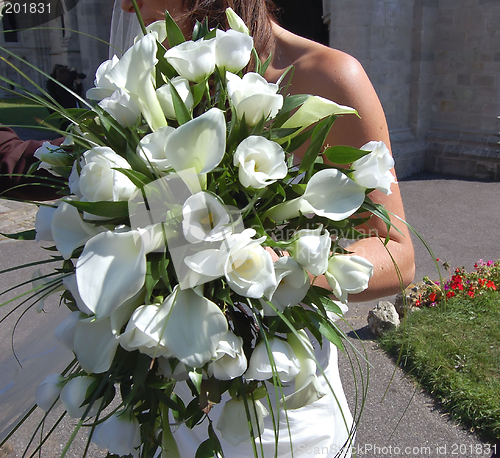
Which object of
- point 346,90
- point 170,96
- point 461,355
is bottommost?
point 461,355

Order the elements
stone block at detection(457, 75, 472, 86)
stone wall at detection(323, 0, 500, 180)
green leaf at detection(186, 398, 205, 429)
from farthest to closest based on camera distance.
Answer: stone block at detection(457, 75, 472, 86) < stone wall at detection(323, 0, 500, 180) < green leaf at detection(186, 398, 205, 429)

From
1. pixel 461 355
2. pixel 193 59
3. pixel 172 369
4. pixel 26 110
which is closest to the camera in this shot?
pixel 172 369

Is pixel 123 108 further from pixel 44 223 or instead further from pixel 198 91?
pixel 44 223

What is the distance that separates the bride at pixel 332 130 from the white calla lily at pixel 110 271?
0.72m

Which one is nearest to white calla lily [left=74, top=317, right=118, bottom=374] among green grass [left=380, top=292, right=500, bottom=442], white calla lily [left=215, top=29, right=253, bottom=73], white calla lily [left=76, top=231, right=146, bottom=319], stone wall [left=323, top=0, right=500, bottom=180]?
white calla lily [left=76, top=231, right=146, bottom=319]

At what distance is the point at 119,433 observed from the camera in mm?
848

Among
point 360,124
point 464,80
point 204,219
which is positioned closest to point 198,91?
point 204,219

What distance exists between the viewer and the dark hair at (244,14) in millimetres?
1525

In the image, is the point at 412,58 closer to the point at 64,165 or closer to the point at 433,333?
the point at 433,333

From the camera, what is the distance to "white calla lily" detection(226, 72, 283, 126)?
2.81ft

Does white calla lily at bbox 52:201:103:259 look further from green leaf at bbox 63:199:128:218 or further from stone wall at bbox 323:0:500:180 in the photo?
stone wall at bbox 323:0:500:180

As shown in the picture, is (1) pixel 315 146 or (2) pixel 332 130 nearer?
(1) pixel 315 146

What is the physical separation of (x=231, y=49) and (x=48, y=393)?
78 cm

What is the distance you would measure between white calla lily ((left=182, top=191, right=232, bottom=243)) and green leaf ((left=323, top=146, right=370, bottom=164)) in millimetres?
275
